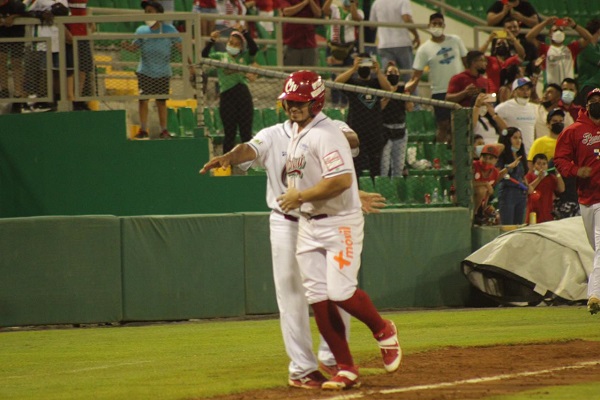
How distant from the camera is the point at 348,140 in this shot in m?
6.81

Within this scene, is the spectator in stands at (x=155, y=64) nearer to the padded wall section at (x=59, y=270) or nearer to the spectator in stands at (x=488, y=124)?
the padded wall section at (x=59, y=270)

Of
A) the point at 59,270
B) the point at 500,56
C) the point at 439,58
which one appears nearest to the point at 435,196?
the point at 439,58

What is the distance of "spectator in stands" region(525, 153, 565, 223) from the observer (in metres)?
14.4

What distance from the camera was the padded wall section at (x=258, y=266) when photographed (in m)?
12.6

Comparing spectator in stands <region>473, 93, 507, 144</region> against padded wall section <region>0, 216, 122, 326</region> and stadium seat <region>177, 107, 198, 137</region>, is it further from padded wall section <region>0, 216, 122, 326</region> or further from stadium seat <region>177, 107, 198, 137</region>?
padded wall section <region>0, 216, 122, 326</region>

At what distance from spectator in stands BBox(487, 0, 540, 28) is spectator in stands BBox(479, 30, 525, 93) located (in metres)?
0.77

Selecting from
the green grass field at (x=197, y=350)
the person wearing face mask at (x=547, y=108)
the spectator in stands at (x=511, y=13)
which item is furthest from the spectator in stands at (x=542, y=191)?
the spectator in stands at (x=511, y=13)

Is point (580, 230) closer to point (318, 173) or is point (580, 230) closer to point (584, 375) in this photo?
point (584, 375)

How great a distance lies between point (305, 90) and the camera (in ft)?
21.0

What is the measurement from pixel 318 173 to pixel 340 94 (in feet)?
27.9

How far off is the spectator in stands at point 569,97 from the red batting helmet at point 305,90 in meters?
10.8

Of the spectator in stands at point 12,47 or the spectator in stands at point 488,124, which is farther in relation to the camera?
the spectator in stands at point 488,124

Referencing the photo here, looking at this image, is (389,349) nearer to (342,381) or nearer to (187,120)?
(342,381)

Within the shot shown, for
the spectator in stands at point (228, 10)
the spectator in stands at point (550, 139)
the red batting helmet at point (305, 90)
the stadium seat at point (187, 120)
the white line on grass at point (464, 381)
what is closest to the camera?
the white line on grass at point (464, 381)
